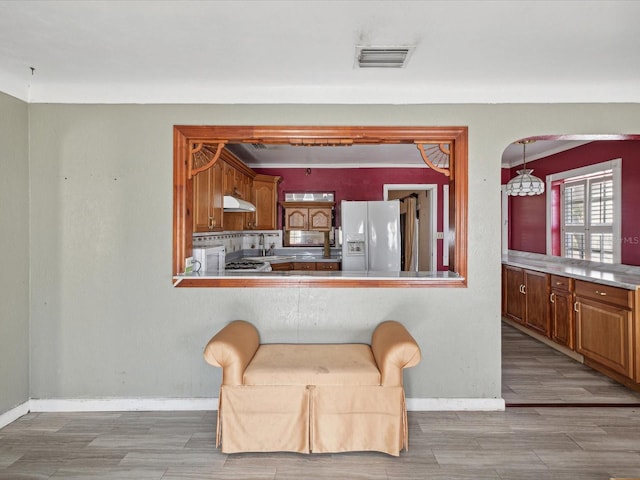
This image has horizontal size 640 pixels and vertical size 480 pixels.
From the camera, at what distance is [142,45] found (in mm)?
2270

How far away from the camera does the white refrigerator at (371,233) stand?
224 inches

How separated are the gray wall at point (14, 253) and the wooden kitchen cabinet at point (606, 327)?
457 centimetres

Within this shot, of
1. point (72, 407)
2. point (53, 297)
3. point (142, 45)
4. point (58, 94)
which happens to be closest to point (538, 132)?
point (142, 45)

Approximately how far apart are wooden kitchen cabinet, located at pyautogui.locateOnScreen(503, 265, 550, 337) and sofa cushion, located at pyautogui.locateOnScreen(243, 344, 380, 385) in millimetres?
2682

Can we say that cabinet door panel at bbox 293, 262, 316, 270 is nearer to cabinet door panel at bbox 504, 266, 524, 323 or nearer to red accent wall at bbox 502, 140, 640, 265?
cabinet door panel at bbox 504, 266, 524, 323

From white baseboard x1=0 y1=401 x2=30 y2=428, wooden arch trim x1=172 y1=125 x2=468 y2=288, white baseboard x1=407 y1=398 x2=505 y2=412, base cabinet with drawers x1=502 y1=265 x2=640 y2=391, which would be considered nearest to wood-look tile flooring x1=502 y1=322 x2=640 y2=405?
base cabinet with drawers x1=502 y1=265 x2=640 y2=391

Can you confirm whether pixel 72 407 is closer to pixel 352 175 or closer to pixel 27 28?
pixel 27 28

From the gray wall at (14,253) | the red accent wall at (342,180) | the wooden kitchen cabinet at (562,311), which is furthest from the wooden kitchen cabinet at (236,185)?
the wooden kitchen cabinet at (562,311)

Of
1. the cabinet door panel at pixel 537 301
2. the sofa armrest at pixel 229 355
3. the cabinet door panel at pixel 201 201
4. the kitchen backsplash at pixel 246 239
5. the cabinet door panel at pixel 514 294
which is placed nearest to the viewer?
the sofa armrest at pixel 229 355

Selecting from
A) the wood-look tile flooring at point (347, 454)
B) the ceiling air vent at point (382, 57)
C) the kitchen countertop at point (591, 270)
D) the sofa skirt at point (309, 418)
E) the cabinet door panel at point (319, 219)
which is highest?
the ceiling air vent at point (382, 57)

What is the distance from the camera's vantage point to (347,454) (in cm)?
233

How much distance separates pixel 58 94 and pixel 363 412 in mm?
3034

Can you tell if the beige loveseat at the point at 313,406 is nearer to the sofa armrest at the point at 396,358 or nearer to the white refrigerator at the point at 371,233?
the sofa armrest at the point at 396,358

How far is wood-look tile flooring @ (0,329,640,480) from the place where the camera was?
7.04ft
